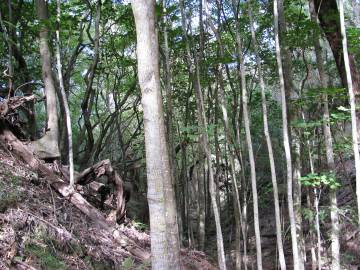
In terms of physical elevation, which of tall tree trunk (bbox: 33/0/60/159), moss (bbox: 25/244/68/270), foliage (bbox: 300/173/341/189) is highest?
tall tree trunk (bbox: 33/0/60/159)

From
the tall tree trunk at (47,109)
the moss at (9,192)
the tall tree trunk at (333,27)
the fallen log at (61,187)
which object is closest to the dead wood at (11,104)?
the fallen log at (61,187)

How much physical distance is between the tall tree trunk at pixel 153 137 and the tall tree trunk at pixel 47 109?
3479mm

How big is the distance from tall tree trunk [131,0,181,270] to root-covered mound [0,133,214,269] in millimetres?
1643

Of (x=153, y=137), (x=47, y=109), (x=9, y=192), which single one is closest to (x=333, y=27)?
(x=153, y=137)

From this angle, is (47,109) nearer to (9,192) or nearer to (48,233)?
(9,192)

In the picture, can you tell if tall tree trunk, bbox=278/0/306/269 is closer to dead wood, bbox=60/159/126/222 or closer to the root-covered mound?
the root-covered mound

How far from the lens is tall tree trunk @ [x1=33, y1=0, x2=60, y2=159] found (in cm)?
667

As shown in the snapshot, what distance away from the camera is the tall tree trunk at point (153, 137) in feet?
11.7

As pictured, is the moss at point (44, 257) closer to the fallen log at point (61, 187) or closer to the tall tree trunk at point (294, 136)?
the fallen log at point (61, 187)

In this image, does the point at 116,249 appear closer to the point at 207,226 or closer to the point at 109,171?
the point at 109,171

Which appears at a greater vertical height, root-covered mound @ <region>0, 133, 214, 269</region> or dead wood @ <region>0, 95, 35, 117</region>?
Answer: dead wood @ <region>0, 95, 35, 117</region>

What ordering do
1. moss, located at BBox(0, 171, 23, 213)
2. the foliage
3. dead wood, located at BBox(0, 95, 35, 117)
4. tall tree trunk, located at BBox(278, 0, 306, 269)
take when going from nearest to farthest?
1. moss, located at BBox(0, 171, 23, 213)
2. the foliage
3. dead wood, located at BBox(0, 95, 35, 117)
4. tall tree trunk, located at BBox(278, 0, 306, 269)

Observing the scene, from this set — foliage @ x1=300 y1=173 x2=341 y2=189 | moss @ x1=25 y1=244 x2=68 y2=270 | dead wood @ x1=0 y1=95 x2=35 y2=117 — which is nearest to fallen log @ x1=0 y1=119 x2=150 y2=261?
dead wood @ x1=0 y1=95 x2=35 y2=117

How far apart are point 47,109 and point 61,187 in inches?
61.7
